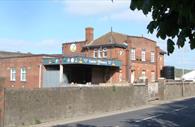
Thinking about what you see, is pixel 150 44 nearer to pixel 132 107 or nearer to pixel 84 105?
pixel 132 107

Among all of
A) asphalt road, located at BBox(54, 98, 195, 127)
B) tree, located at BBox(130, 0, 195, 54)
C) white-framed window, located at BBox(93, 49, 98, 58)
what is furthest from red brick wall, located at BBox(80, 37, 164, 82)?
tree, located at BBox(130, 0, 195, 54)

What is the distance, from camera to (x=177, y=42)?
4176mm

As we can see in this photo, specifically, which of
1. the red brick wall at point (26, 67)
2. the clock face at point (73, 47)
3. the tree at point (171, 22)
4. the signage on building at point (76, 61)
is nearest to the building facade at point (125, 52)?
the clock face at point (73, 47)

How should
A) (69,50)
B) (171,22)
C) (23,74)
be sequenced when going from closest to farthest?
1. (171,22)
2. (23,74)
3. (69,50)

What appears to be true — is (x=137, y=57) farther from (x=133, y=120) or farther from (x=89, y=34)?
(x=133, y=120)

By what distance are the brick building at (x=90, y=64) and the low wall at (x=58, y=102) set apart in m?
14.7

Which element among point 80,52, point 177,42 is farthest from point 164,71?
point 177,42

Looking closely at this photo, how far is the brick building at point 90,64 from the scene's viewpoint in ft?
164

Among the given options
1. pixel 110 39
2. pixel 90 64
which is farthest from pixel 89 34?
pixel 90 64

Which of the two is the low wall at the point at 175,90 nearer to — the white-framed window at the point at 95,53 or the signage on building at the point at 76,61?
the signage on building at the point at 76,61

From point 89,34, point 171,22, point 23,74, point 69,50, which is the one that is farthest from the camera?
point 69,50

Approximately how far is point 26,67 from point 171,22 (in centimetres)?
5034

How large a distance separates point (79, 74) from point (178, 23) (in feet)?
169

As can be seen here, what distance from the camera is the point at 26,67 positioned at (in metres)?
53.4
